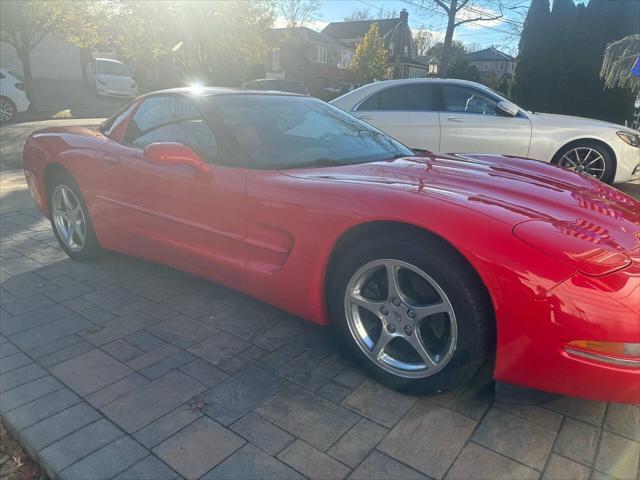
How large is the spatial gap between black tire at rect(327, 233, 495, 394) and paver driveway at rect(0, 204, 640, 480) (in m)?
0.15

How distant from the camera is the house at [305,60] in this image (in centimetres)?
4353

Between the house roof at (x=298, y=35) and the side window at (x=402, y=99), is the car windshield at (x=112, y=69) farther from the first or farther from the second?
the house roof at (x=298, y=35)

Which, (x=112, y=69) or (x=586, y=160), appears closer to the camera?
(x=586, y=160)

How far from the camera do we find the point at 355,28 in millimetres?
57031

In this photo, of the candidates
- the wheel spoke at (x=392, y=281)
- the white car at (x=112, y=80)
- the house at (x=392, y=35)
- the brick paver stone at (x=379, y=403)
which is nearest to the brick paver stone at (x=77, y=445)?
the brick paver stone at (x=379, y=403)

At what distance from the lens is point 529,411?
2.12m

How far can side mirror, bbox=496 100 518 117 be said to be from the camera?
19.4ft

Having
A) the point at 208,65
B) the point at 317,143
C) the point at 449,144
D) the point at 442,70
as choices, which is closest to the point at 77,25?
the point at 208,65

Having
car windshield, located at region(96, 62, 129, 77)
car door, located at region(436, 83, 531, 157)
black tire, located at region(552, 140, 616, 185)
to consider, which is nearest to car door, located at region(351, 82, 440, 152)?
car door, located at region(436, 83, 531, 157)

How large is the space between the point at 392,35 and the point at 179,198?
58.8 m

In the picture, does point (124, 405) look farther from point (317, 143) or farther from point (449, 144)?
point (449, 144)

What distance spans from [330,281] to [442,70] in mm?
15707

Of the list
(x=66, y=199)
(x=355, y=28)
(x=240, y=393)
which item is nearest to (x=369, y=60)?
(x=355, y=28)

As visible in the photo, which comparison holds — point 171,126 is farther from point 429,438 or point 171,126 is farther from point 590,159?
point 590,159
